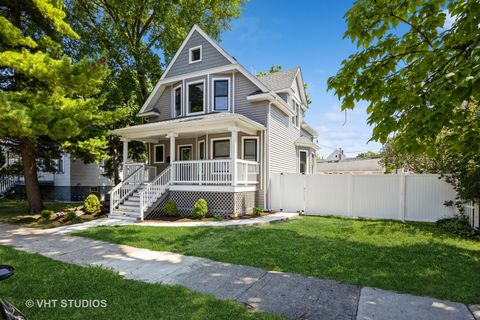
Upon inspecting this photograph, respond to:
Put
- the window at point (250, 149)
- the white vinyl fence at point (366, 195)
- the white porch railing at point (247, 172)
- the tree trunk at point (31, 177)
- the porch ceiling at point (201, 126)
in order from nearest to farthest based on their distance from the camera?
the white vinyl fence at point (366, 195) < the porch ceiling at point (201, 126) < the white porch railing at point (247, 172) < the tree trunk at point (31, 177) < the window at point (250, 149)

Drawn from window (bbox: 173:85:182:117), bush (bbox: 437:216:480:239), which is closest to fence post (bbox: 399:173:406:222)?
bush (bbox: 437:216:480:239)

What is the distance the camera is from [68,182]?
2064cm

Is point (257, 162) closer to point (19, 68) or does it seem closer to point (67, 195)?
point (19, 68)

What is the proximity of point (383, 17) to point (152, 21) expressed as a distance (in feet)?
70.2

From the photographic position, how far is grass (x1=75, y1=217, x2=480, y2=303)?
4.68m

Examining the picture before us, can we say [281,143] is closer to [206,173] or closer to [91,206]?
[206,173]

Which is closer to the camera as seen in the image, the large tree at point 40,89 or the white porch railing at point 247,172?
the large tree at point 40,89

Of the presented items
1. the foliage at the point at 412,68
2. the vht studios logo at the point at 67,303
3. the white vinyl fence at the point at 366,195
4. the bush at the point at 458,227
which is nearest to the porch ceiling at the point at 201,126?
the white vinyl fence at the point at 366,195

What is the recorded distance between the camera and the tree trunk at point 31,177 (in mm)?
12609

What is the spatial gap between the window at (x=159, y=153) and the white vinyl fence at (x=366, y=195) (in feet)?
22.6

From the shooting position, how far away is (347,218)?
11.6m

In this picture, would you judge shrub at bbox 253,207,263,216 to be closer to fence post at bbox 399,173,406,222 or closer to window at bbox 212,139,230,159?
window at bbox 212,139,230,159

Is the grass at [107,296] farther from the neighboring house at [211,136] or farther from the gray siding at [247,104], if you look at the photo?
the gray siding at [247,104]

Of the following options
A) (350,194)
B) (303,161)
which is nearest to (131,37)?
(303,161)
